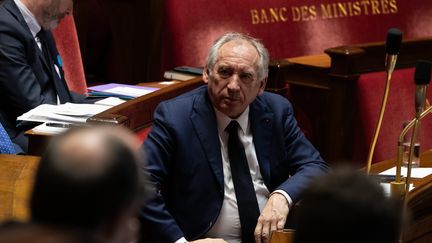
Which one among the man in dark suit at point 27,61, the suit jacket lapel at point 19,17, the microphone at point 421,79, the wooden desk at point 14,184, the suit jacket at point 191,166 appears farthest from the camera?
the suit jacket lapel at point 19,17

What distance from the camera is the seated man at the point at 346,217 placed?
0.49 meters

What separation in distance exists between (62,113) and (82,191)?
1.55 m

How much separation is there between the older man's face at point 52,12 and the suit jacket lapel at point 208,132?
2.45 ft

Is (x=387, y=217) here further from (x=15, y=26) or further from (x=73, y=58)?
(x=73, y=58)

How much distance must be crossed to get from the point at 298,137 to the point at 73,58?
1105mm

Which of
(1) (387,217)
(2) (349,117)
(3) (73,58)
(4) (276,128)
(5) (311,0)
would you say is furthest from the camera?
(5) (311,0)

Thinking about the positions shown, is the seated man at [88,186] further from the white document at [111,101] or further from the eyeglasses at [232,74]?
the white document at [111,101]

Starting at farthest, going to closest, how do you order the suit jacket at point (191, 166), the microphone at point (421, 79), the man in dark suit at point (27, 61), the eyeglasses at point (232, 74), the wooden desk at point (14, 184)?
1. the man in dark suit at point (27, 61)
2. the eyeglasses at point (232, 74)
3. the suit jacket at point (191, 166)
4. the microphone at point (421, 79)
5. the wooden desk at point (14, 184)

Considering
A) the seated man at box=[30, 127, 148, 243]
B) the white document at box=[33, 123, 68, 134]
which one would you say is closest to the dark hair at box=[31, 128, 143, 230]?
the seated man at box=[30, 127, 148, 243]

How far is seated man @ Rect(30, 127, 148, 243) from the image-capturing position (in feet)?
1.61

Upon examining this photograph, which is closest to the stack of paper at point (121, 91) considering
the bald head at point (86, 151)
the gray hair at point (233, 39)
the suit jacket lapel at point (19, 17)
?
the suit jacket lapel at point (19, 17)

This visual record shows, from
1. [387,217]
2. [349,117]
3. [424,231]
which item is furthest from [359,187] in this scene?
[349,117]

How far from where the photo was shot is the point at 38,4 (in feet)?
7.99

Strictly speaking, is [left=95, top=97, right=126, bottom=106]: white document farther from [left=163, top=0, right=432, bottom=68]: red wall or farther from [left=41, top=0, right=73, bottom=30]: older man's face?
[left=163, top=0, right=432, bottom=68]: red wall
